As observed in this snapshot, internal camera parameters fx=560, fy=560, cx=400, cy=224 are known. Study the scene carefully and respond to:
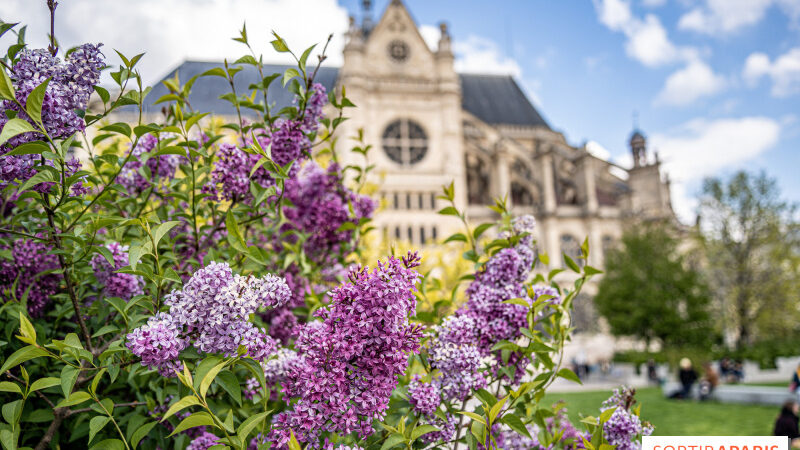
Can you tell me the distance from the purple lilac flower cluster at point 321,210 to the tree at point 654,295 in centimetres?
3109

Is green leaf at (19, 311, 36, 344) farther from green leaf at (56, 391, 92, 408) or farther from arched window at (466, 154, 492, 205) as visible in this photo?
arched window at (466, 154, 492, 205)

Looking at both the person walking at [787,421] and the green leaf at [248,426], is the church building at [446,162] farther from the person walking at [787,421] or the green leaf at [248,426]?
the green leaf at [248,426]

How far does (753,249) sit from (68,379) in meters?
37.7

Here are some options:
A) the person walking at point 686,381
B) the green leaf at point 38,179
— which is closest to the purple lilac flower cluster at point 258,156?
the green leaf at point 38,179

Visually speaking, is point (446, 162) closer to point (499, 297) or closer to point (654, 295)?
point (654, 295)

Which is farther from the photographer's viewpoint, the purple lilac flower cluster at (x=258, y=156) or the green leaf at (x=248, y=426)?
the purple lilac flower cluster at (x=258, y=156)

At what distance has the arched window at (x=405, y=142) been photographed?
37688 mm

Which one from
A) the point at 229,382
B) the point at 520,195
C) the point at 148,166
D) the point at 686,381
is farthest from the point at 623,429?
the point at 520,195

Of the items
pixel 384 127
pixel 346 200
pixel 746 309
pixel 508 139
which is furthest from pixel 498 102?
pixel 346 200

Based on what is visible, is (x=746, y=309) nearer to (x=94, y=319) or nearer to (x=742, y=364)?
(x=742, y=364)

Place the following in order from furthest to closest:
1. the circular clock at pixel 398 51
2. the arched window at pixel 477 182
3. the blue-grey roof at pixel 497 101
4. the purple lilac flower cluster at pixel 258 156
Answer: the blue-grey roof at pixel 497 101, the arched window at pixel 477 182, the circular clock at pixel 398 51, the purple lilac flower cluster at pixel 258 156

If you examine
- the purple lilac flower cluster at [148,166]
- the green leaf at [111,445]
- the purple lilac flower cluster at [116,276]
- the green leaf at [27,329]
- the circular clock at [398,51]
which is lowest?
the green leaf at [111,445]

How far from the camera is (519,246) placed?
2.97 metres

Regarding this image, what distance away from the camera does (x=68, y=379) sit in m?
1.91
